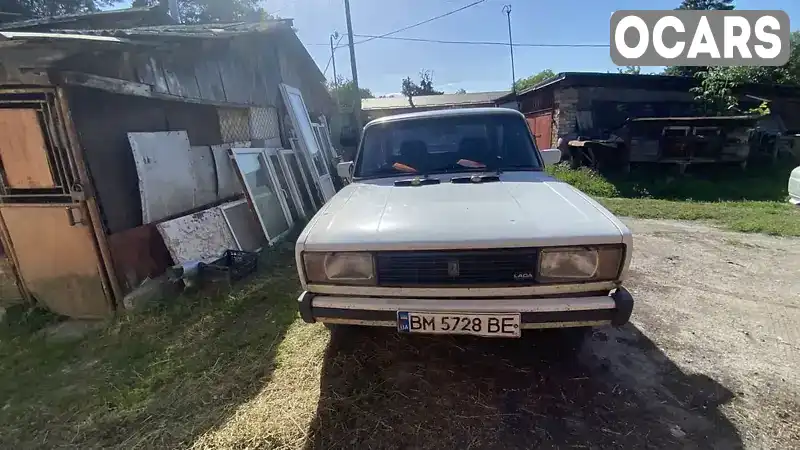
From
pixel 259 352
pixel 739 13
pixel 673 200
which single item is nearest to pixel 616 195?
pixel 673 200

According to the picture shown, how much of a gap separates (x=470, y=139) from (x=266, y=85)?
211 inches

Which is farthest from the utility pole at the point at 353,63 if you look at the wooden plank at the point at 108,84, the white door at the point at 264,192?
the wooden plank at the point at 108,84

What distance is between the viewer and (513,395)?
238 cm

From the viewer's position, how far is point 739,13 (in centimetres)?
875

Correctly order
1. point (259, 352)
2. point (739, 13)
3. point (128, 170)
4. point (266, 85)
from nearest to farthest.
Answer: point (259, 352) → point (128, 170) → point (266, 85) → point (739, 13)

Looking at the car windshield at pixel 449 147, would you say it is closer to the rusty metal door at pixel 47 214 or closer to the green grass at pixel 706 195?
the rusty metal door at pixel 47 214

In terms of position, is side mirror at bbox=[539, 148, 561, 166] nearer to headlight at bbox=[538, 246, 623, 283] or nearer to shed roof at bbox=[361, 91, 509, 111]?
headlight at bbox=[538, 246, 623, 283]

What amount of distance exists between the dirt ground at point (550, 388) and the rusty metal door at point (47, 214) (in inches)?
83.8

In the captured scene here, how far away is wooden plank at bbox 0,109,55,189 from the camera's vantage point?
3.39 meters

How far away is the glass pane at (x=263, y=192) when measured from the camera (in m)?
5.36

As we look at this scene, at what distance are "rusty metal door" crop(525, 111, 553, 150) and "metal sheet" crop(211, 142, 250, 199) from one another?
9.24 metres

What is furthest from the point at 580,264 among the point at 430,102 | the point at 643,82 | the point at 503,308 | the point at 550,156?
the point at 430,102

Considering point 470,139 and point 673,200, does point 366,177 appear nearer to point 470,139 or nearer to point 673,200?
point 470,139

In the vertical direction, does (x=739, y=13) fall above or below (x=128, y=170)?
above
